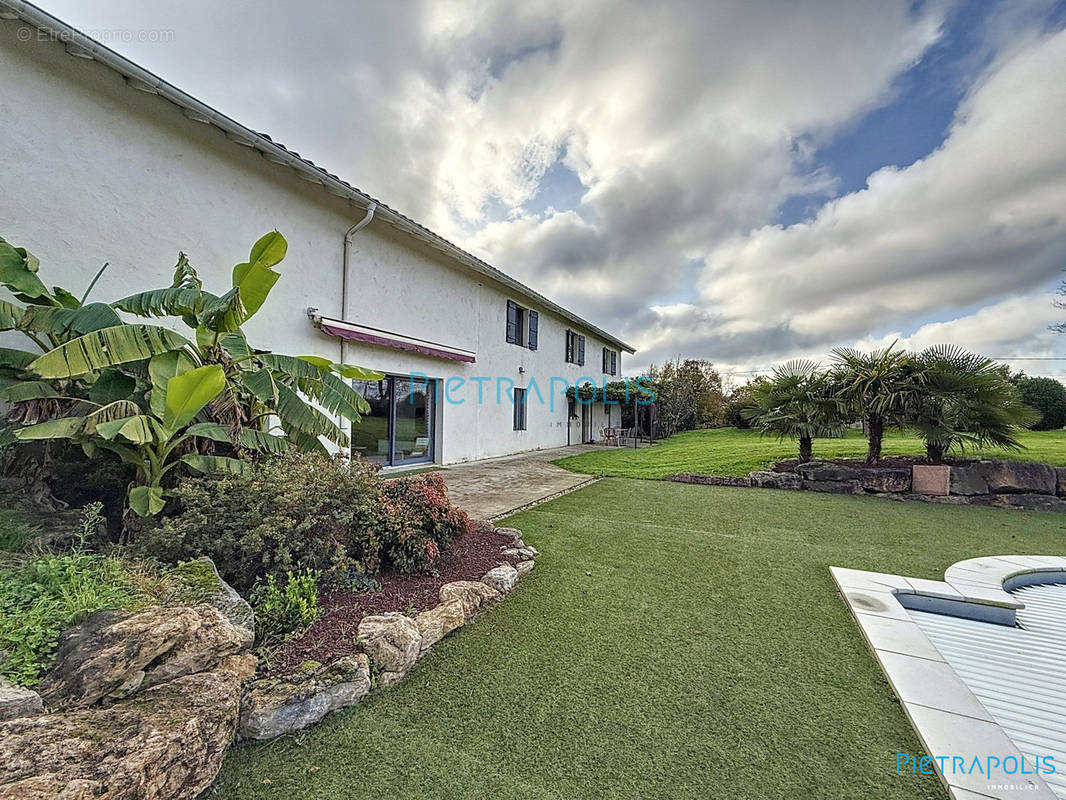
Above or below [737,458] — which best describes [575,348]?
above

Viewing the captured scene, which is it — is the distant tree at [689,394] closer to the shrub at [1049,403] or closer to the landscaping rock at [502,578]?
the shrub at [1049,403]

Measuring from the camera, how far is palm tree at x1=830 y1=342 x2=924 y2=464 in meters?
9.57

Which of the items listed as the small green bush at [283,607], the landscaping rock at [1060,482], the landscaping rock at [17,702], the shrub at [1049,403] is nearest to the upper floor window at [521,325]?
the small green bush at [283,607]

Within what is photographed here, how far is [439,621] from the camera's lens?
3588mm

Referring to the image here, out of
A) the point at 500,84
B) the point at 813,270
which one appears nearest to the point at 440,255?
the point at 500,84

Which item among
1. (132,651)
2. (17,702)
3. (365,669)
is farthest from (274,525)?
(17,702)

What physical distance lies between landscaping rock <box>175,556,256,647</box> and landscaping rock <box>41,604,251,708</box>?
0.18 meters

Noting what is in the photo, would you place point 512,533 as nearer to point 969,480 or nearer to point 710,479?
point 710,479

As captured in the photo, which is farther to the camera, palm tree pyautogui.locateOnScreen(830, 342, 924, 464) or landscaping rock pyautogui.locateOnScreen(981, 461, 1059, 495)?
palm tree pyautogui.locateOnScreen(830, 342, 924, 464)

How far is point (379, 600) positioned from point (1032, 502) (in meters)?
12.6

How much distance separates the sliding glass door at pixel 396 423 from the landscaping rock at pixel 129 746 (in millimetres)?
8104

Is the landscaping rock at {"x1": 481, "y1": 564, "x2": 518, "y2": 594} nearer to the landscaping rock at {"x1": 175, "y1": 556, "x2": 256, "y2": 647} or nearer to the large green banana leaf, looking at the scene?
the landscaping rock at {"x1": 175, "y1": 556, "x2": 256, "y2": 647}

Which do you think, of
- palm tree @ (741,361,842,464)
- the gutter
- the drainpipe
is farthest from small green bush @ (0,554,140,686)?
palm tree @ (741,361,842,464)

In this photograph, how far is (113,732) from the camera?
1.92m
